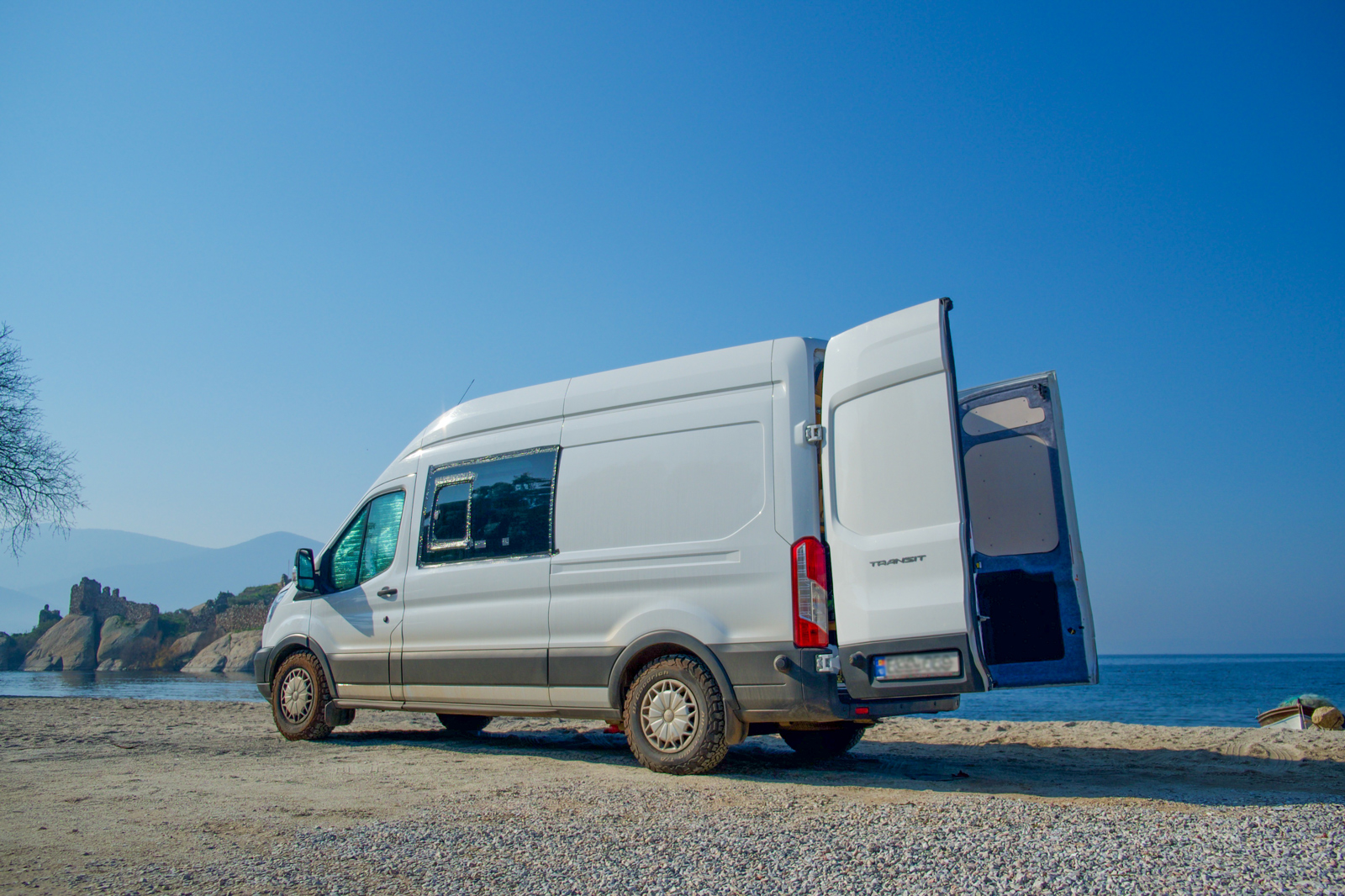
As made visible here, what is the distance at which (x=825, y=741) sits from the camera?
21.4 ft

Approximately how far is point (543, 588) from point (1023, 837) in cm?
355

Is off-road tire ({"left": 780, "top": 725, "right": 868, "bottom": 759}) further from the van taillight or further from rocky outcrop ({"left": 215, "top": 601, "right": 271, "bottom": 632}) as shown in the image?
rocky outcrop ({"left": 215, "top": 601, "right": 271, "bottom": 632})

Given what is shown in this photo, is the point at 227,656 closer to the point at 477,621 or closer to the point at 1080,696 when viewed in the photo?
the point at 1080,696

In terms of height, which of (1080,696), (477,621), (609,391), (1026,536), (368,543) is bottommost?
(1080,696)

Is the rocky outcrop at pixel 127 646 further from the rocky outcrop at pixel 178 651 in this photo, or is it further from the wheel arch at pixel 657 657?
the wheel arch at pixel 657 657

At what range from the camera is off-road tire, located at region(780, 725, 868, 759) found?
6.48 meters

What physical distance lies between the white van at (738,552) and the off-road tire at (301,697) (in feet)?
1.57

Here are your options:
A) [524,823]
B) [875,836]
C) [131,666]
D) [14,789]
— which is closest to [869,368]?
[875,836]

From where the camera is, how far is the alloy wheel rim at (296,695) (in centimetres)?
754

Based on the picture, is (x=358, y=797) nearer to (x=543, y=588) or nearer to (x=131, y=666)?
(x=543, y=588)

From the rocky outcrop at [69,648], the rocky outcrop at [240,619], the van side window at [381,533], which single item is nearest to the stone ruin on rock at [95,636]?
the rocky outcrop at [69,648]

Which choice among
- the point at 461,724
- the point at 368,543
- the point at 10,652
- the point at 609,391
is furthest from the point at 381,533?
the point at 10,652

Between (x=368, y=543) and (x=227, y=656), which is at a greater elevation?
(x=368, y=543)

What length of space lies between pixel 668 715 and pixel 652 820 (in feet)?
4.74
